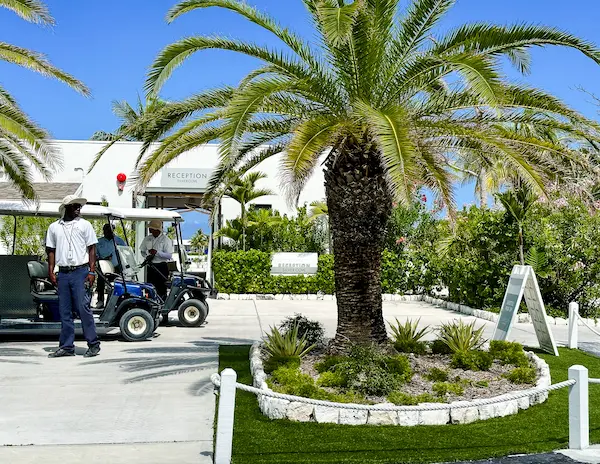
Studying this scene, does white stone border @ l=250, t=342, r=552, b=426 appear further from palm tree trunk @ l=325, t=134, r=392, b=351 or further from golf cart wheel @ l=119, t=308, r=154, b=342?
golf cart wheel @ l=119, t=308, r=154, b=342

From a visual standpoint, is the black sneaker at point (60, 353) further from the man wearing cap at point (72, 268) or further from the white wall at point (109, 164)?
the white wall at point (109, 164)

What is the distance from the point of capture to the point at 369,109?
7.55 meters

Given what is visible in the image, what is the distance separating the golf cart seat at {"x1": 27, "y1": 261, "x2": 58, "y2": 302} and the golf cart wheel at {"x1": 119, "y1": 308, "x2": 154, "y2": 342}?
1089mm

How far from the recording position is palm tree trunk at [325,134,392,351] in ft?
27.7

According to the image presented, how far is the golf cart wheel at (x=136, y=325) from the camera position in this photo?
35.7 ft

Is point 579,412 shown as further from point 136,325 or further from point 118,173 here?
point 118,173

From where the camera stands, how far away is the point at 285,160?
299 inches

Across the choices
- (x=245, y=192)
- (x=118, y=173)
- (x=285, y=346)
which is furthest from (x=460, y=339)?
(x=118, y=173)

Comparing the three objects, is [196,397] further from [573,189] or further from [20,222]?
[20,222]

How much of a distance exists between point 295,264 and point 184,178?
5147 millimetres

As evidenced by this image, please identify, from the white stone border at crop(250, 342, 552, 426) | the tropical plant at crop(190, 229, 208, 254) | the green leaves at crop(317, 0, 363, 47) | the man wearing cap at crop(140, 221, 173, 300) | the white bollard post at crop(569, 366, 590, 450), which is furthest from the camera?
the tropical plant at crop(190, 229, 208, 254)

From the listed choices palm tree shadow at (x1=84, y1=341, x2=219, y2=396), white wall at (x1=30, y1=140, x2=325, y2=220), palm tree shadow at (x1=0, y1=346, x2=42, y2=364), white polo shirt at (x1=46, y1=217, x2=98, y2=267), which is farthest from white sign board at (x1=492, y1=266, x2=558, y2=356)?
white wall at (x1=30, y1=140, x2=325, y2=220)

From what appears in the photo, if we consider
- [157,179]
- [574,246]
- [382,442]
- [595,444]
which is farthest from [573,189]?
[157,179]

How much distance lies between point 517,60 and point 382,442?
19.1 feet
